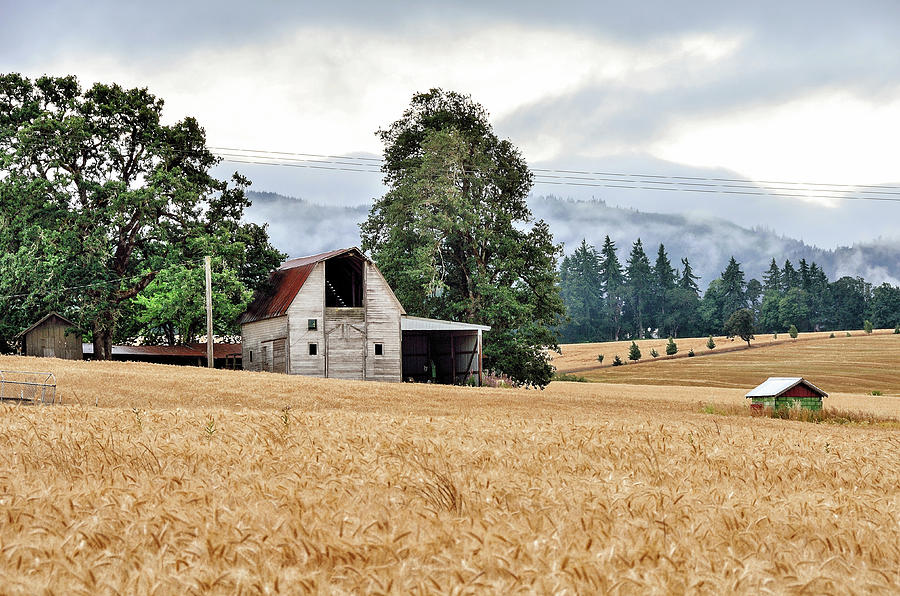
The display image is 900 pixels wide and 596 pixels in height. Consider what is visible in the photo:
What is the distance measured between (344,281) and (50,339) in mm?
20919

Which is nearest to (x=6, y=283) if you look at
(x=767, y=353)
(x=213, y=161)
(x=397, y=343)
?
(x=213, y=161)

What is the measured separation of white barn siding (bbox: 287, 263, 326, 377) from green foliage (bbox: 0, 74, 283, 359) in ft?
13.2

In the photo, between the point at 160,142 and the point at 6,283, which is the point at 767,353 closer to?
the point at 160,142

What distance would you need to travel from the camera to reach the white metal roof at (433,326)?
A: 56.2 meters

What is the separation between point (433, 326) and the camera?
5672 cm

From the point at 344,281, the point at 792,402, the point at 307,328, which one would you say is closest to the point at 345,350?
the point at 307,328

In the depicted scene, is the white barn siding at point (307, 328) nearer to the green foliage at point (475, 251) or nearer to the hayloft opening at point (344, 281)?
the hayloft opening at point (344, 281)

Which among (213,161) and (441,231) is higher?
(213,161)

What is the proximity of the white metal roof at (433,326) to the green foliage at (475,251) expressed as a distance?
4381 mm

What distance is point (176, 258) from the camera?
189ft

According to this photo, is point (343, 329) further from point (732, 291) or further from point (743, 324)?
point (732, 291)

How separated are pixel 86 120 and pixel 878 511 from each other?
60.6 m

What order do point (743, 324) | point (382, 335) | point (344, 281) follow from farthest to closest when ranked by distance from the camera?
point (743, 324)
point (344, 281)
point (382, 335)

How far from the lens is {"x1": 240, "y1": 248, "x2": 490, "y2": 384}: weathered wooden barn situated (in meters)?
57.1
